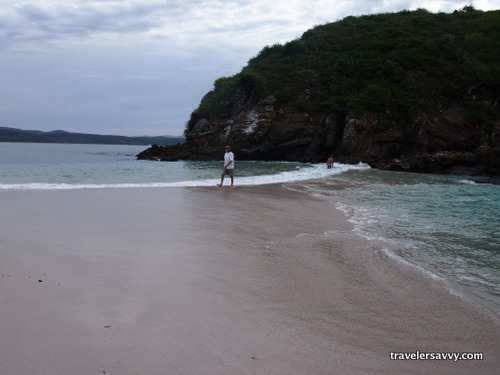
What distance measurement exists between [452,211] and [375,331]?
7.84m

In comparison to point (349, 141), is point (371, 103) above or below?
above

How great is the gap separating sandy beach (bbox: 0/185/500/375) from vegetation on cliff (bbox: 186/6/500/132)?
28854 mm

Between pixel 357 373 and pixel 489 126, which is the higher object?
pixel 489 126

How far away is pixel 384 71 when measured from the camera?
3675 centimetres

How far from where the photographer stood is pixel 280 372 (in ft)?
8.93

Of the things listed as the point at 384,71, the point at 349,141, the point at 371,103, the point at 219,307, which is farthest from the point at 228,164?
the point at 384,71

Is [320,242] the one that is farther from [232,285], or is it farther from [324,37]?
[324,37]

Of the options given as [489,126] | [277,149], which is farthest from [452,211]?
[277,149]

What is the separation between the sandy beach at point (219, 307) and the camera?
2857 mm

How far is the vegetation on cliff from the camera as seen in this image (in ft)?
109

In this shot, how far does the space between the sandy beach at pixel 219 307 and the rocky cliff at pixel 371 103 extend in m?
23.1

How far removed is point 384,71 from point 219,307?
37.3 metres

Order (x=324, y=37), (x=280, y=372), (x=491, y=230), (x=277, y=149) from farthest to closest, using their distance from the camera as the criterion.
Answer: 1. (x=324, y=37)
2. (x=277, y=149)
3. (x=491, y=230)
4. (x=280, y=372)

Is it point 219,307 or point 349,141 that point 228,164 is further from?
point 349,141
